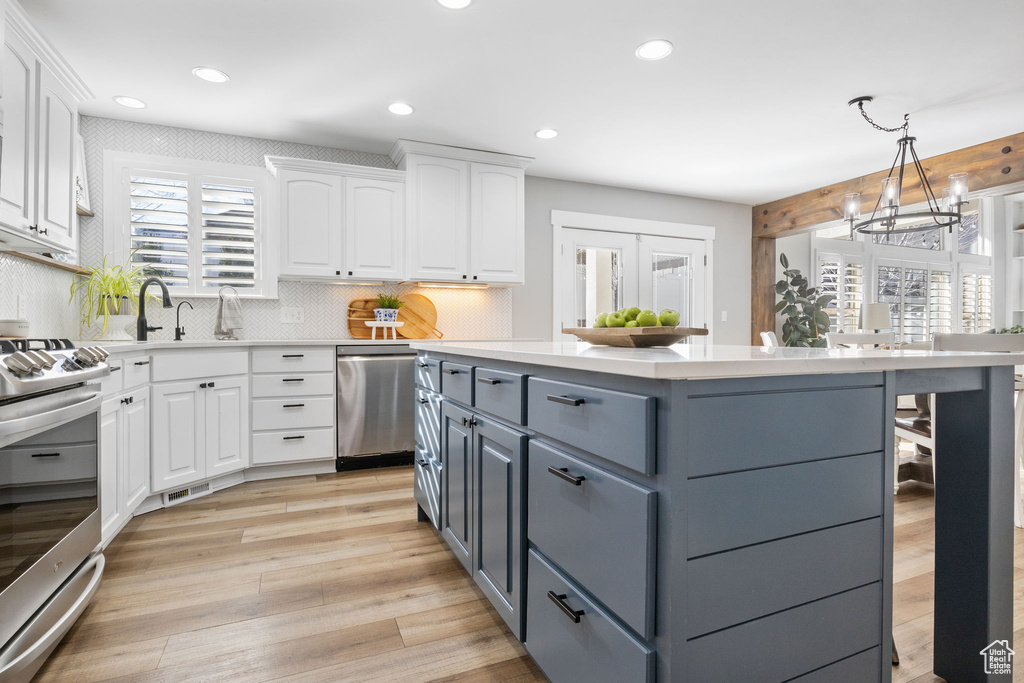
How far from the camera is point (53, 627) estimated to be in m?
1.47

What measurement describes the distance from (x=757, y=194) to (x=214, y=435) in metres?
5.39

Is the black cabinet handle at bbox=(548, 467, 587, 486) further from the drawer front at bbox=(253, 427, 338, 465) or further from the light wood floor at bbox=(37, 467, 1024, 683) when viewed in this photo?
the drawer front at bbox=(253, 427, 338, 465)

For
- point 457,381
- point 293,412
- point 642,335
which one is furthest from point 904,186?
point 293,412

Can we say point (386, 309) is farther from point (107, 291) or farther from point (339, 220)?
point (107, 291)

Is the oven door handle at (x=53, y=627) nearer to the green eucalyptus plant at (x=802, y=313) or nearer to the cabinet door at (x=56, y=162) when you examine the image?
A: the cabinet door at (x=56, y=162)

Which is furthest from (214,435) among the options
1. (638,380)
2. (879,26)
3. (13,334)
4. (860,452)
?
(879,26)

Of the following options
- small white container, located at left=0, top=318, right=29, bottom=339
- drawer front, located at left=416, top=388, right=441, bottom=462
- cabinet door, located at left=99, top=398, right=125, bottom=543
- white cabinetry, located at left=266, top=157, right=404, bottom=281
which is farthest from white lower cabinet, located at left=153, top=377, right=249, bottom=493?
drawer front, located at left=416, top=388, right=441, bottom=462

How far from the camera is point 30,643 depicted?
4.44ft

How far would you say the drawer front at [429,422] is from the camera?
2180 millimetres

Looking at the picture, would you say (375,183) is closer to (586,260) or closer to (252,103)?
(252,103)

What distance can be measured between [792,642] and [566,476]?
21.9 inches

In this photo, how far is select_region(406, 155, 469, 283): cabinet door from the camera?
4043mm

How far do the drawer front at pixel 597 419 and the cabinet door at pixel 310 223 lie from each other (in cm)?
295

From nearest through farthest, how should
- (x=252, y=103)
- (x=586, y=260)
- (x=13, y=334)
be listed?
(x=13, y=334) < (x=252, y=103) < (x=586, y=260)
